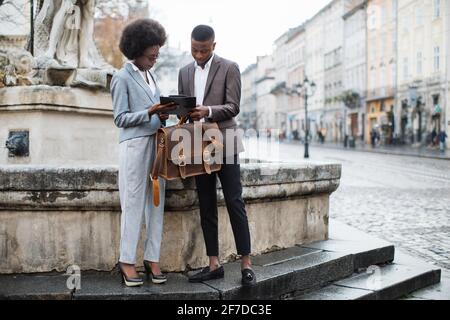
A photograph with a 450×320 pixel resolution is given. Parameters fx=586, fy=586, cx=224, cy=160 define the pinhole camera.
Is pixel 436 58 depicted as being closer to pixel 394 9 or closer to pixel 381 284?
pixel 394 9

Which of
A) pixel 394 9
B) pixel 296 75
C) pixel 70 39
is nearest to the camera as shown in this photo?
pixel 70 39

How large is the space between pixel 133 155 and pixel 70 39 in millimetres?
3557

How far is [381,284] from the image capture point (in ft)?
15.4

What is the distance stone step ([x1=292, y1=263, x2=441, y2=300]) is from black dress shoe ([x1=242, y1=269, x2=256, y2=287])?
19.5 inches

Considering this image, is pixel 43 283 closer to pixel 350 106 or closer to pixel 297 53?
pixel 350 106

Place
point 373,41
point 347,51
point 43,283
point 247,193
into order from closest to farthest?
point 43,283 < point 247,193 < point 373,41 < point 347,51

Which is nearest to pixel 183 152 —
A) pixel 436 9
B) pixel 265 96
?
pixel 436 9

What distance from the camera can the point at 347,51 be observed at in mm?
66000

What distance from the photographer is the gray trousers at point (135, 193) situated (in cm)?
398
